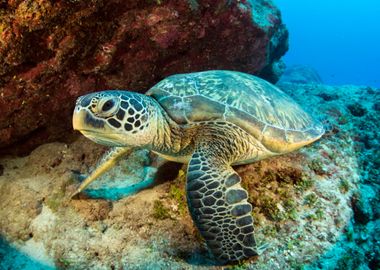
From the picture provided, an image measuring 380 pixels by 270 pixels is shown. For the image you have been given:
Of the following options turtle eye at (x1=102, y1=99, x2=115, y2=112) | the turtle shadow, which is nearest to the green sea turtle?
turtle eye at (x1=102, y1=99, x2=115, y2=112)

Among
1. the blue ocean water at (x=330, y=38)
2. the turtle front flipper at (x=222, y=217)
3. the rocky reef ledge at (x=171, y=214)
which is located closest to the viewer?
the turtle front flipper at (x=222, y=217)

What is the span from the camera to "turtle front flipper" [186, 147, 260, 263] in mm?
2193

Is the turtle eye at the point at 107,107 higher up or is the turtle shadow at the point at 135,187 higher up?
the turtle eye at the point at 107,107

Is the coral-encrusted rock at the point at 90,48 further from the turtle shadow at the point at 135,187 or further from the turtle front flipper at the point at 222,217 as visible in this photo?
the turtle front flipper at the point at 222,217

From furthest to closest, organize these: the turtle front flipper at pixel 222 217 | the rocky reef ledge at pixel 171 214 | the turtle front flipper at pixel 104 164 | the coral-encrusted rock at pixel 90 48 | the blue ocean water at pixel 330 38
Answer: the blue ocean water at pixel 330 38 → the turtle front flipper at pixel 104 164 → the coral-encrusted rock at pixel 90 48 → the rocky reef ledge at pixel 171 214 → the turtle front flipper at pixel 222 217

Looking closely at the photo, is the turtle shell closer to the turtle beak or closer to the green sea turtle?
the green sea turtle

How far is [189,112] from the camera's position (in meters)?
2.80

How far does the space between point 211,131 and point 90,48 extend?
1.66 metres

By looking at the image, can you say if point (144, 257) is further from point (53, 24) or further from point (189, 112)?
point (53, 24)

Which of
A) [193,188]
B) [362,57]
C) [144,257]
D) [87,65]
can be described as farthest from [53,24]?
[362,57]

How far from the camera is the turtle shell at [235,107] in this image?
9.26ft

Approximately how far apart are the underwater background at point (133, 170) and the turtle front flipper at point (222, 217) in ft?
0.56

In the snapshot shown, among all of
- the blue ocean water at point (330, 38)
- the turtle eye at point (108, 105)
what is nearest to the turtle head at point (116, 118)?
the turtle eye at point (108, 105)

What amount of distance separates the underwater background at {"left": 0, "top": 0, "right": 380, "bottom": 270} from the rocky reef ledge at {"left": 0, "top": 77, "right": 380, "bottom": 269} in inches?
0.4
